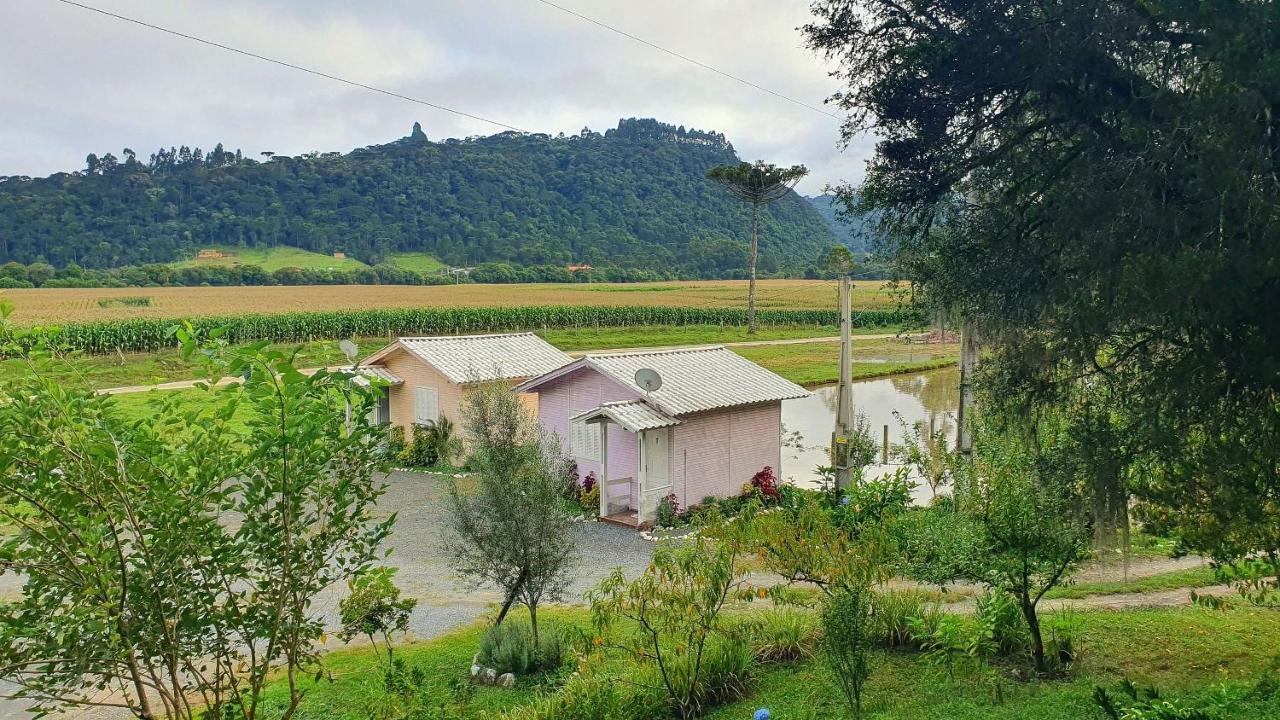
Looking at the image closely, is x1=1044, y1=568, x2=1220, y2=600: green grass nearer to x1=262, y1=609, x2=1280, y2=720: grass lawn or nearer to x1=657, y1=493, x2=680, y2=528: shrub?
x1=262, y1=609, x2=1280, y2=720: grass lawn

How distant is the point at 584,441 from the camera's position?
19.8 meters

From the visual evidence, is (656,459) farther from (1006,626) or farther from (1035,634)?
(1035,634)

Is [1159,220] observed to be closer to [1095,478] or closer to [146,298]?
[1095,478]

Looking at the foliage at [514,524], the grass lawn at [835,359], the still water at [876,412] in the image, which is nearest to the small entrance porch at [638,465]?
the still water at [876,412]

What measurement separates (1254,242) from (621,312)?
5923 centimetres

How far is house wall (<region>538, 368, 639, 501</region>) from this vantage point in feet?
61.4

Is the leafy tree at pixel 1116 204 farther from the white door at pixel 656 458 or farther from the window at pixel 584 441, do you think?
the window at pixel 584 441

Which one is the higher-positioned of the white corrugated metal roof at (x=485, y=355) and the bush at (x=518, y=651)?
the white corrugated metal roof at (x=485, y=355)

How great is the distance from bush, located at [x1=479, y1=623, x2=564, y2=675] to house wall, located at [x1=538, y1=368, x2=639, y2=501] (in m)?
7.27

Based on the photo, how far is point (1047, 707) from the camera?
7.71m

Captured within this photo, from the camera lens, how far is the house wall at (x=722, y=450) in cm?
1853

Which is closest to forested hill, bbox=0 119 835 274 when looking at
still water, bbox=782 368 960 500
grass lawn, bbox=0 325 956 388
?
grass lawn, bbox=0 325 956 388

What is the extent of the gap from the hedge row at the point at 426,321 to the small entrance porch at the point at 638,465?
29374 mm

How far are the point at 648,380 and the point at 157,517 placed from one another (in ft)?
48.0
